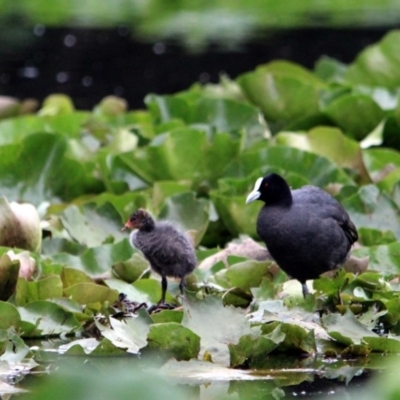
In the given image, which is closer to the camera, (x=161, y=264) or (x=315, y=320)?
(x=315, y=320)

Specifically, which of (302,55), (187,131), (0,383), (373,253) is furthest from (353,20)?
(0,383)

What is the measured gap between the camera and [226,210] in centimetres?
546

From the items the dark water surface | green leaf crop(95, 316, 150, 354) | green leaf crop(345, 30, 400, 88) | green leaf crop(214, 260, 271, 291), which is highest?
green leaf crop(95, 316, 150, 354)

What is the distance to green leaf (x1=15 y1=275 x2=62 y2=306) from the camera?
4375 mm

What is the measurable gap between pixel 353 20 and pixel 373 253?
1303 centimetres

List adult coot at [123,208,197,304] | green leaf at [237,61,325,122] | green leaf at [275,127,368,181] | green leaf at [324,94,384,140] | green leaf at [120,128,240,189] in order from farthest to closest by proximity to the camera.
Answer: green leaf at [237,61,325,122] → green leaf at [324,94,384,140] → green leaf at [275,127,368,181] → green leaf at [120,128,240,189] → adult coot at [123,208,197,304]

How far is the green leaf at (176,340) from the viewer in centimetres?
381

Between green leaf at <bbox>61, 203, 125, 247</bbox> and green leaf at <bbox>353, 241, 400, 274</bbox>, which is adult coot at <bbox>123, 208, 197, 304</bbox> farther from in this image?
green leaf at <bbox>353, 241, 400, 274</bbox>

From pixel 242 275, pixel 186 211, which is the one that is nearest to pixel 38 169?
pixel 186 211

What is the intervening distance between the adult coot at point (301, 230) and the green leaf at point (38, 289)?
3.12 feet

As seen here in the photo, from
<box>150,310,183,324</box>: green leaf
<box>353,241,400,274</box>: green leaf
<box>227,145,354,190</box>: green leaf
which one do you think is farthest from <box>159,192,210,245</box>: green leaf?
<box>150,310,183,324</box>: green leaf

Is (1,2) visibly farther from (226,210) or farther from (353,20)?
(226,210)

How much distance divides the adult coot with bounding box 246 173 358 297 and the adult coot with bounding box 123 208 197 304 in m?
0.36

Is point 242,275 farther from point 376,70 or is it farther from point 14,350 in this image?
point 376,70
